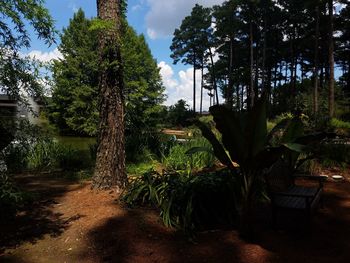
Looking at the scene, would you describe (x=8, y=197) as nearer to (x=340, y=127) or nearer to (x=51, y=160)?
(x=51, y=160)

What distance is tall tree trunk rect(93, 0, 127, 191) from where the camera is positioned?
5.30 metres

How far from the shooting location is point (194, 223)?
13.4 ft

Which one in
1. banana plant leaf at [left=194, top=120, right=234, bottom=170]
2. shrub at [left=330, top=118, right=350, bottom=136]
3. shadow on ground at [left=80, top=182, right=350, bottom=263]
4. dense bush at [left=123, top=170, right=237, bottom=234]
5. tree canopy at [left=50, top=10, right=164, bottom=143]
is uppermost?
tree canopy at [left=50, top=10, right=164, bottom=143]

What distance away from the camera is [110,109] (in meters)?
5.41

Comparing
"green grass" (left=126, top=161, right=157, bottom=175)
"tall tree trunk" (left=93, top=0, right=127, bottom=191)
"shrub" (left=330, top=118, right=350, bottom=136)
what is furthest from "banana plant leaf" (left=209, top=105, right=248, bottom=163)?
"shrub" (left=330, top=118, right=350, bottom=136)

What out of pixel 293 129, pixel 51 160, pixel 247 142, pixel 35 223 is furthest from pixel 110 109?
pixel 51 160

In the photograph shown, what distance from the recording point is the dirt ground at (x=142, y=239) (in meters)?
3.41

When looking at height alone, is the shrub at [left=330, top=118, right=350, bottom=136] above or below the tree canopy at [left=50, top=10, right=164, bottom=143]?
below

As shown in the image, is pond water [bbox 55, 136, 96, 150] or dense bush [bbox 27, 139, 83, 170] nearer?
dense bush [bbox 27, 139, 83, 170]

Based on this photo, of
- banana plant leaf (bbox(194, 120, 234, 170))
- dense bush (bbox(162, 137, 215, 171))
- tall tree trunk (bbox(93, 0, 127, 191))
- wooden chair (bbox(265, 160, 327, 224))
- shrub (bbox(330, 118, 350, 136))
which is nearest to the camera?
banana plant leaf (bbox(194, 120, 234, 170))

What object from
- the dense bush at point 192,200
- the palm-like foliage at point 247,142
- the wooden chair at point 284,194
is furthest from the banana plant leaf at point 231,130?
A: the dense bush at point 192,200

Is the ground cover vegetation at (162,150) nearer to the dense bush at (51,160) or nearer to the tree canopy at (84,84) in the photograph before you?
the dense bush at (51,160)

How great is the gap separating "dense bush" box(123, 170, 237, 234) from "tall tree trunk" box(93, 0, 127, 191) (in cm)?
72

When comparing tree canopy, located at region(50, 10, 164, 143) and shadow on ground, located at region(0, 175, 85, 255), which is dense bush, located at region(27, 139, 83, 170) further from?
tree canopy, located at region(50, 10, 164, 143)
